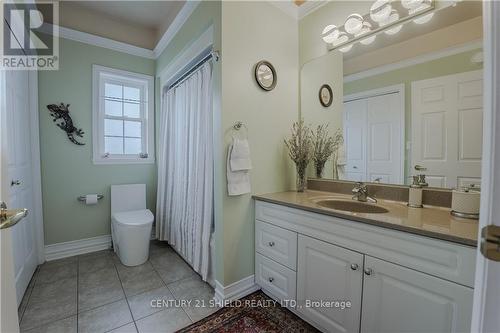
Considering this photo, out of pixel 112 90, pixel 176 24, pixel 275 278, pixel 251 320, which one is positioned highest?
pixel 176 24

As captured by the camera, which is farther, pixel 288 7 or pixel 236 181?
pixel 288 7

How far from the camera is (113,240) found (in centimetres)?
262

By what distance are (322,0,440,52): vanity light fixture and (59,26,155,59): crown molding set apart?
7.48 feet

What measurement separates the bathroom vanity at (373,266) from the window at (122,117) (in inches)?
82.8

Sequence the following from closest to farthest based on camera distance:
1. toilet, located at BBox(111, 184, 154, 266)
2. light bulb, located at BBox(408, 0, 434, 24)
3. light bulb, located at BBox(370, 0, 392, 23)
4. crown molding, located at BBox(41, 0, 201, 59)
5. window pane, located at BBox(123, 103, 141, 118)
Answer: light bulb, located at BBox(408, 0, 434, 24) → light bulb, located at BBox(370, 0, 392, 23) → crown molding, located at BBox(41, 0, 201, 59) → toilet, located at BBox(111, 184, 154, 266) → window pane, located at BBox(123, 103, 141, 118)

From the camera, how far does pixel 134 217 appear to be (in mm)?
2395

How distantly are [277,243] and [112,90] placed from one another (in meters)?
2.71

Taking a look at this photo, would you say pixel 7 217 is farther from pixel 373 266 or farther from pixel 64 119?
pixel 64 119

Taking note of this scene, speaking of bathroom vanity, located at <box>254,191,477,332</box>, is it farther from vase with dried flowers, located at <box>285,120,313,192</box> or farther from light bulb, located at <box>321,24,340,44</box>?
light bulb, located at <box>321,24,340,44</box>

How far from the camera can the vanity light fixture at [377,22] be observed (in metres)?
1.43

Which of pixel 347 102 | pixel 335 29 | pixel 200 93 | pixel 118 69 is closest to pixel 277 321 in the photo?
pixel 347 102

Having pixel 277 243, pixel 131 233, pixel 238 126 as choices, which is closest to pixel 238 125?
pixel 238 126

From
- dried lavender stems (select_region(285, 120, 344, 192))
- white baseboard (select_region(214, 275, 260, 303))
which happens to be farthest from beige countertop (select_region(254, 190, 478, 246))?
white baseboard (select_region(214, 275, 260, 303))

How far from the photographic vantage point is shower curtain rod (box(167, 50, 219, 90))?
1.67 meters
